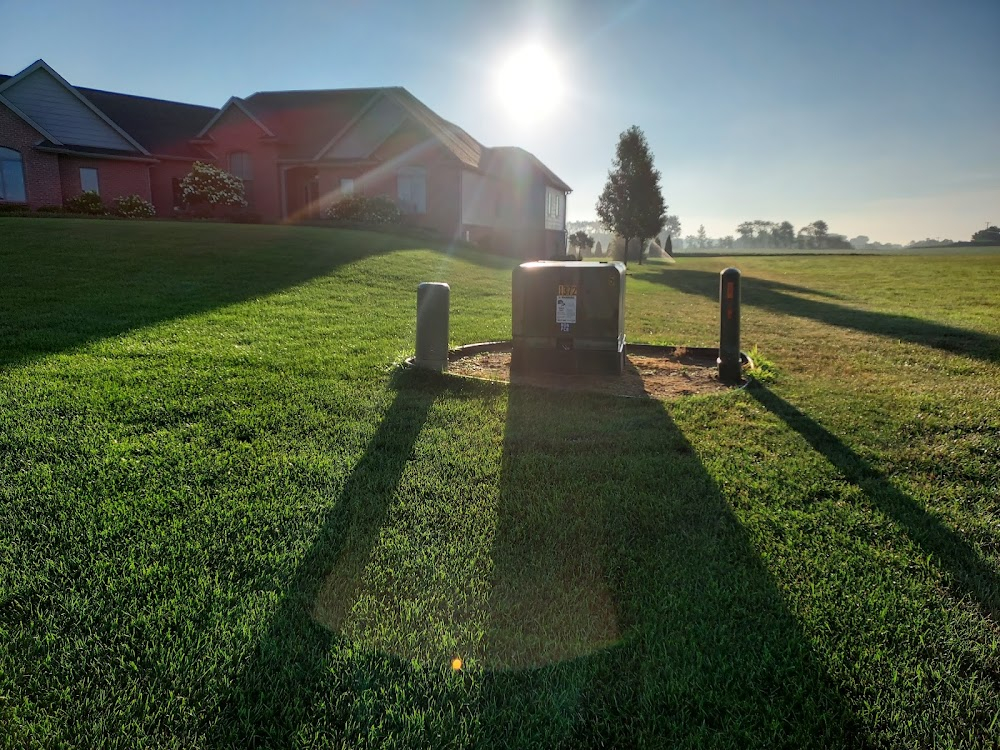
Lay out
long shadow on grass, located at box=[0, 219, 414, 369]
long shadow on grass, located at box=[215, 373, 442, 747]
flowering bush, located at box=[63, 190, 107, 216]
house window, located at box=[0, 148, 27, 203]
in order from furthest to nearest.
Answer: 1. house window, located at box=[0, 148, 27, 203]
2. flowering bush, located at box=[63, 190, 107, 216]
3. long shadow on grass, located at box=[0, 219, 414, 369]
4. long shadow on grass, located at box=[215, 373, 442, 747]

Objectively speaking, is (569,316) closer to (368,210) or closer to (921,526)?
(921,526)

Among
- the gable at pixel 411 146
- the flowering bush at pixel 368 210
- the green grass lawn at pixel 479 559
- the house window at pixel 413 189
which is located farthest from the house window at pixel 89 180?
the green grass lawn at pixel 479 559

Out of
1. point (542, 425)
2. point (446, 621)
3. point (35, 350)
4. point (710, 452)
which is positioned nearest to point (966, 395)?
point (710, 452)

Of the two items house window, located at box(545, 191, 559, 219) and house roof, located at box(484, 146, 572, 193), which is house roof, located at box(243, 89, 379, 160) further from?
house window, located at box(545, 191, 559, 219)

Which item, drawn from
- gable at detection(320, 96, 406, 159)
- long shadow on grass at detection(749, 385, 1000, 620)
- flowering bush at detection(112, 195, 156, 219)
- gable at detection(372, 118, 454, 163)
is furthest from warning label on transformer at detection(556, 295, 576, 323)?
gable at detection(320, 96, 406, 159)

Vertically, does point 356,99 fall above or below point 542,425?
above

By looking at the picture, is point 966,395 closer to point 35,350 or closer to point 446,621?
point 446,621

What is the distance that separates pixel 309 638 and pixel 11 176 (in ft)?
94.8

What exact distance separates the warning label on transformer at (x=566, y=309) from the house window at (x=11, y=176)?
26.5m

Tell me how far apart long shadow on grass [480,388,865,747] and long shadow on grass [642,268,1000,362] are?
661 cm

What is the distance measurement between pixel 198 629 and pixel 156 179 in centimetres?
3082

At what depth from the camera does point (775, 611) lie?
2.37 metres

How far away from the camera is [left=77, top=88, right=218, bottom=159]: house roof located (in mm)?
27016

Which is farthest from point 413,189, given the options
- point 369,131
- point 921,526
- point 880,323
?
point 921,526
